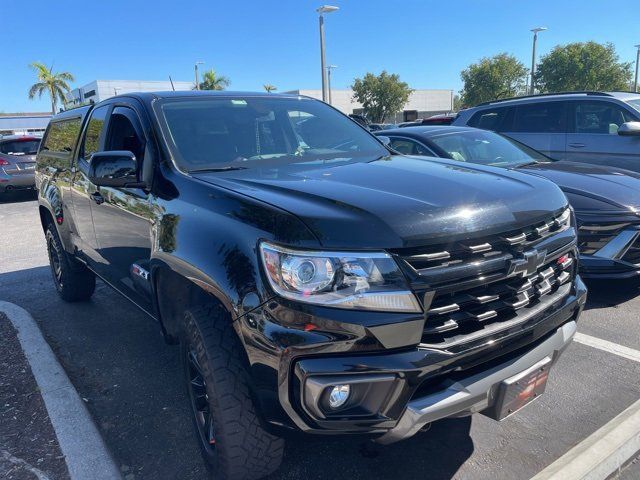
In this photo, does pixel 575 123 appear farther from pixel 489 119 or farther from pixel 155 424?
pixel 155 424

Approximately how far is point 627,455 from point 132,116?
132 inches

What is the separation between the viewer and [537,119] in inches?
293

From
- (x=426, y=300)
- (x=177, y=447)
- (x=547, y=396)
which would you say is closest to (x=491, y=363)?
(x=426, y=300)

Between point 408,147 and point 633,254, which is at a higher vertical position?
point 408,147

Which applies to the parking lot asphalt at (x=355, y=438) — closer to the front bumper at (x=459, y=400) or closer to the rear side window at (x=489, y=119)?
the front bumper at (x=459, y=400)

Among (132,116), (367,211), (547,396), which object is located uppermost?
(132,116)

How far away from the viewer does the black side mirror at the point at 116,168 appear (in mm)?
2748

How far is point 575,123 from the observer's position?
713 centimetres

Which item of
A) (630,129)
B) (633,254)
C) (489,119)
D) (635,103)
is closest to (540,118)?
(489,119)

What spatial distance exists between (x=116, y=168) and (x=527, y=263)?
7.08 feet

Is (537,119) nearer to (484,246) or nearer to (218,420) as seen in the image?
(484,246)

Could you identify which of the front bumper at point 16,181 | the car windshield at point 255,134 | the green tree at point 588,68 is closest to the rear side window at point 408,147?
the car windshield at point 255,134

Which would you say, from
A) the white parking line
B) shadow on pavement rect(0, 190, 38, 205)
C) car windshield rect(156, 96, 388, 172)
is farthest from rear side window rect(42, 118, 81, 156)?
shadow on pavement rect(0, 190, 38, 205)

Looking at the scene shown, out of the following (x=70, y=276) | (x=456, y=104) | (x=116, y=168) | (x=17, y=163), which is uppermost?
(x=456, y=104)
